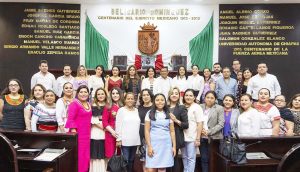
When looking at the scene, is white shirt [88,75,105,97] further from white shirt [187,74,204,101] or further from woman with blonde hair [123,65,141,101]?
white shirt [187,74,204,101]

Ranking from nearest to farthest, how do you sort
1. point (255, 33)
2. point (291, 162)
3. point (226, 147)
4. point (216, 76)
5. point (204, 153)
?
point (291, 162) → point (226, 147) → point (204, 153) → point (216, 76) → point (255, 33)

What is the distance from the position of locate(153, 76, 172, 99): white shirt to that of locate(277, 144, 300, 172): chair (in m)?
4.64

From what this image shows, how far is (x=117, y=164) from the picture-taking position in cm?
404

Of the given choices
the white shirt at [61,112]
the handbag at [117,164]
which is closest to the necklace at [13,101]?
the white shirt at [61,112]

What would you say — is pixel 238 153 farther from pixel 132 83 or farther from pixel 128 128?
pixel 132 83

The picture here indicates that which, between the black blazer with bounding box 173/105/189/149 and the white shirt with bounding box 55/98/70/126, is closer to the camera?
the black blazer with bounding box 173/105/189/149

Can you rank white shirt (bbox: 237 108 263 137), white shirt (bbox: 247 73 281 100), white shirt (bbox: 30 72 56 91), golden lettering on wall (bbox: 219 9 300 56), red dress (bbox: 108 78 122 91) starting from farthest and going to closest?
1. golden lettering on wall (bbox: 219 9 300 56)
2. white shirt (bbox: 30 72 56 91)
3. red dress (bbox: 108 78 122 91)
4. white shirt (bbox: 247 73 281 100)
5. white shirt (bbox: 237 108 263 137)

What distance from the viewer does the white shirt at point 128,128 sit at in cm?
431

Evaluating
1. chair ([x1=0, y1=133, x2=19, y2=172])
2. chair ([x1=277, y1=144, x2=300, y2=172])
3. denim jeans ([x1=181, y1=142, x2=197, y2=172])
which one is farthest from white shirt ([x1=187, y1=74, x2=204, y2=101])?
chair ([x1=0, y1=133, x2=19, y2=172])

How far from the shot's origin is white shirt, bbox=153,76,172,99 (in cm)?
673

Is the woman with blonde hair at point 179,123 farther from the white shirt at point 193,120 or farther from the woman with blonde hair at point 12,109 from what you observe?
the woman with blonde hair at point 12,109

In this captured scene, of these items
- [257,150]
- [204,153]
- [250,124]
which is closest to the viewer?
[257,150]

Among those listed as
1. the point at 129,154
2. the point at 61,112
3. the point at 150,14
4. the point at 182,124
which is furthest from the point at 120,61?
the point at 182,124

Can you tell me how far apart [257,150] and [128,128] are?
64.5 inches
